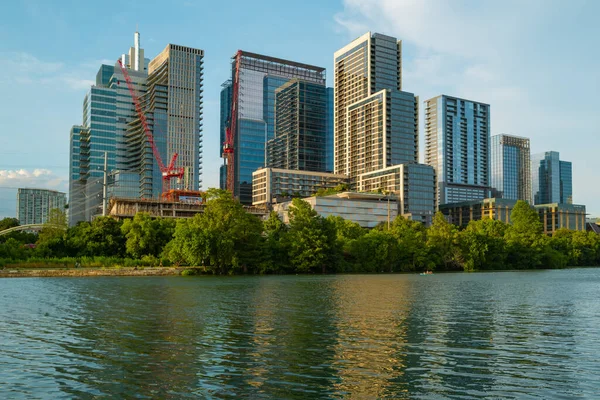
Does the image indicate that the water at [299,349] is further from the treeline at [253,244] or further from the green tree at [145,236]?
the green tree at [145,236]

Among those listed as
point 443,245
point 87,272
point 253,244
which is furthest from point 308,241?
point 87,272

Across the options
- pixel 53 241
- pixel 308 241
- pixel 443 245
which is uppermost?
→ pixel 308 241

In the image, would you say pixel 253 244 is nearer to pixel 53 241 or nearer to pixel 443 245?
pixel 53 241

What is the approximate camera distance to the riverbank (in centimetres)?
11712

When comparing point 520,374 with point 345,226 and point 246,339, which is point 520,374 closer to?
point 246,339

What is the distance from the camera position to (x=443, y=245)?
169500mm

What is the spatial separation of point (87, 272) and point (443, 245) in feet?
346

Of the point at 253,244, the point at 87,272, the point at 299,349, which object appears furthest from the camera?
the point at 253,244

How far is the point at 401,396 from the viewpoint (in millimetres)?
23875

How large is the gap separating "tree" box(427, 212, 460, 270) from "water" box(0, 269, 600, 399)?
106 metres

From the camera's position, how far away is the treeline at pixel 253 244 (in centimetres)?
13225

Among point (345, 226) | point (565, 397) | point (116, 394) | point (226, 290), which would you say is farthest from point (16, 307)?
point (345, 226)

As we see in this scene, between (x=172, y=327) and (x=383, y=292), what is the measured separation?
41.2 metres

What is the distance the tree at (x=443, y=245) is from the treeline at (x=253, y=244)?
1.03 ft
